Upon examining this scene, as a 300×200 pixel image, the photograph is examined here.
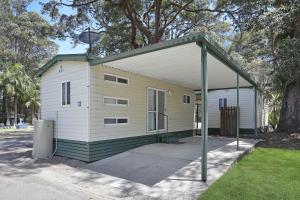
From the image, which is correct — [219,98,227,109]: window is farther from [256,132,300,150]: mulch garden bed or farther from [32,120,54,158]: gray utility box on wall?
[32,120,54,158]: gray utility box on wall

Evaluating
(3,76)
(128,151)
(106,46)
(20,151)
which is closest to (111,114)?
(128,151)

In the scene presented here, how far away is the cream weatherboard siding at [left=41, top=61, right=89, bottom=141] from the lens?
26.5 feet

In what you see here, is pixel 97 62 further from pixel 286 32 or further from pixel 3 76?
pixel 3 76

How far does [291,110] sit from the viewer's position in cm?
1454

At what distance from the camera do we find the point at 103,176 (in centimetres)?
663

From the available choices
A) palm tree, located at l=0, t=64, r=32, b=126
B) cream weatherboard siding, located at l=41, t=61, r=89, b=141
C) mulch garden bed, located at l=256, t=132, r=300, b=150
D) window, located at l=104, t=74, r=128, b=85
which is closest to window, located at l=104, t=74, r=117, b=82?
window, located at l=104, t=74, r=128, b=85

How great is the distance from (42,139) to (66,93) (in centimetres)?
157

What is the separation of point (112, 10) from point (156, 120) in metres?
7.62

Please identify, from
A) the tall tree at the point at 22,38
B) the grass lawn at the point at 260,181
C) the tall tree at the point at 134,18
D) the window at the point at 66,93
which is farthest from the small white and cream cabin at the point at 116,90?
the tall tree at the point at 22,38

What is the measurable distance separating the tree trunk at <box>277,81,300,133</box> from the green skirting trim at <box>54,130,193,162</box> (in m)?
8.59

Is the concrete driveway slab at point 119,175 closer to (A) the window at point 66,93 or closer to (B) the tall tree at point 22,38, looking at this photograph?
(A) the window at point 66,93

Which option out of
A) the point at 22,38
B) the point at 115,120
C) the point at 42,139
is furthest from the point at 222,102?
the point at 22,38

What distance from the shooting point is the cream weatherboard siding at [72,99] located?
26.5 feet

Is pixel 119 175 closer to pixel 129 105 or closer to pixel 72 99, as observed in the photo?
pixel 72 99
